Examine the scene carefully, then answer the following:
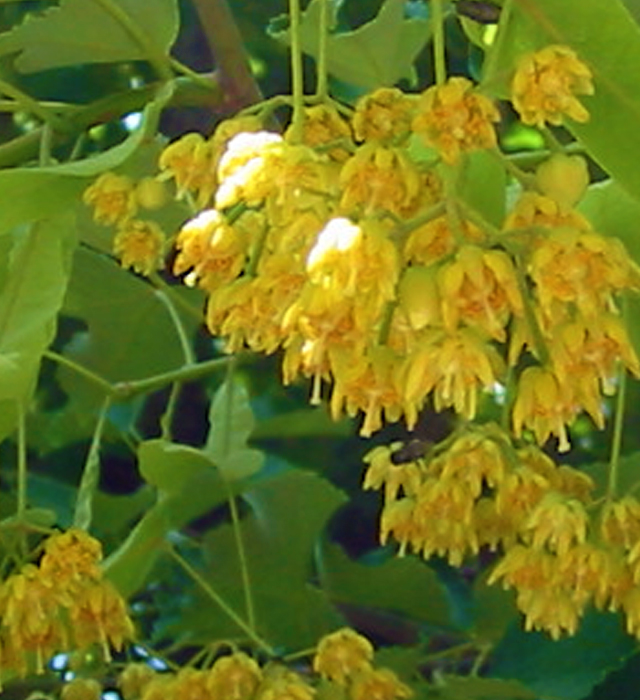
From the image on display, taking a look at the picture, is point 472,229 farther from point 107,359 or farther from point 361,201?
point 107,359

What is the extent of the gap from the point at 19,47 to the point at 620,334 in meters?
0.61

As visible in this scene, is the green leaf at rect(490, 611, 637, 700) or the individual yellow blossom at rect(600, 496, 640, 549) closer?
the individual yellow blossom at rect(600, 496, 640, 549)

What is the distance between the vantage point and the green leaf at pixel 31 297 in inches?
49.9

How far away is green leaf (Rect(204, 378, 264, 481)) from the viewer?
1644 mm

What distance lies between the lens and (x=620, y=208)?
133cm

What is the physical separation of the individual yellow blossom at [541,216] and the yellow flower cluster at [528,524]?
271 millimetres

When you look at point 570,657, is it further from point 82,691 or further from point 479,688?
point 82,691

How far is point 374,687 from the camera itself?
4.90ft

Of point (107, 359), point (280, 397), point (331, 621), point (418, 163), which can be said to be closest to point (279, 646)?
point (331, 621)

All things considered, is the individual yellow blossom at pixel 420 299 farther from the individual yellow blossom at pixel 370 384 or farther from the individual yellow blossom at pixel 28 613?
the individual yellow blossom at pixel 28 613

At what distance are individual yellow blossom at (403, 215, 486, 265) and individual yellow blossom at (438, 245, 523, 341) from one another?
1 cm

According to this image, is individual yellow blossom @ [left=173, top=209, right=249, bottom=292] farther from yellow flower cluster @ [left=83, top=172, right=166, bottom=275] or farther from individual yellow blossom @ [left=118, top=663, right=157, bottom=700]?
individual yellow blossom @ [left=118, top=663, right=157, bottom=700]

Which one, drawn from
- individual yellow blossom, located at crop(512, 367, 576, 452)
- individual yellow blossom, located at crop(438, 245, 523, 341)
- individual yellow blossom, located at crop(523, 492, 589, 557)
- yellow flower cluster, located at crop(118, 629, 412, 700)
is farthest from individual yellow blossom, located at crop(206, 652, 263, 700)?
individual yellow blossom, located at crop(438, 245, 523, 341)

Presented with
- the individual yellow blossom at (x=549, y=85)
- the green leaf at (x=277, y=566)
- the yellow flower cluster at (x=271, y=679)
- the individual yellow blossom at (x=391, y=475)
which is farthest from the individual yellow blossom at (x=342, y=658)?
the individual yellow blossom at (x=549, y=85)
